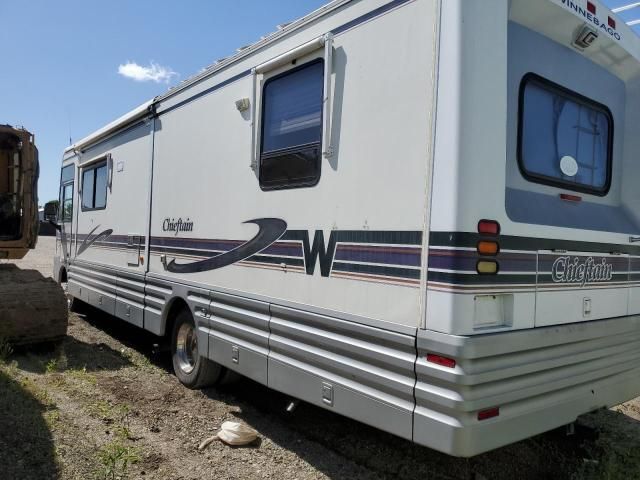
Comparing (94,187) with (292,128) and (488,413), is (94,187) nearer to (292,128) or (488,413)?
(292,128)

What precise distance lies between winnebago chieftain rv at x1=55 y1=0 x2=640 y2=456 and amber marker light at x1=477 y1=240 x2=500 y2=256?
1cm

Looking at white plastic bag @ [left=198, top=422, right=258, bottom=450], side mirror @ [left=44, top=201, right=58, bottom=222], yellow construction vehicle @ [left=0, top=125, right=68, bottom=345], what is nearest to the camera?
white plastic bag @ [left=198, top=422, right=258, bottom=450]

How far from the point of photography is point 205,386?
4.88 m

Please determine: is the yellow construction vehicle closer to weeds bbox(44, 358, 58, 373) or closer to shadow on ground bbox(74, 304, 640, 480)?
weeds bbox(44, 358, 58, 373)

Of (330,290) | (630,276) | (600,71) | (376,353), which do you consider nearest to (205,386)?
(330,290)

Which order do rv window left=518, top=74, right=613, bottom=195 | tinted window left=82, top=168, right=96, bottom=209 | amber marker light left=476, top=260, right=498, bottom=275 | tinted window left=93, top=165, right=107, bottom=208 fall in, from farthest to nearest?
1. tinted window left=82, top=168, right=96, bottom=209
2. tinted window left=93, top=165, right=107, bottom=208
3. rv window left=518, top=74, right=613, bottom=195
4. amber marker light left=476, top=260, right=498, bottom=275

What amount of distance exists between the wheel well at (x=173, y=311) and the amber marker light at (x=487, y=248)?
326cm

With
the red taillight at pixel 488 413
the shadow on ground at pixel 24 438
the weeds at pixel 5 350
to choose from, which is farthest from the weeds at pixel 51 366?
the red taillight at pixel 488 413

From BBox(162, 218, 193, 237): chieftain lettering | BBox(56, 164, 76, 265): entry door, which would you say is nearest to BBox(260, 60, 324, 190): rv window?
BBox(162, 218, 193, 237): chieftain lettering

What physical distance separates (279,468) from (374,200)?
185 cm

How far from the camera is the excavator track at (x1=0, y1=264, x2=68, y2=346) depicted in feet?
18.6

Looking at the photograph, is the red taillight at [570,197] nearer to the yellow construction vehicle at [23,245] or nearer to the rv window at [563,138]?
the rv window at [563,138]

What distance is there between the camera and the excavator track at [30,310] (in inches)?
223

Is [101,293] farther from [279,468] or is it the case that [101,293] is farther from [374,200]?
[374,200]
